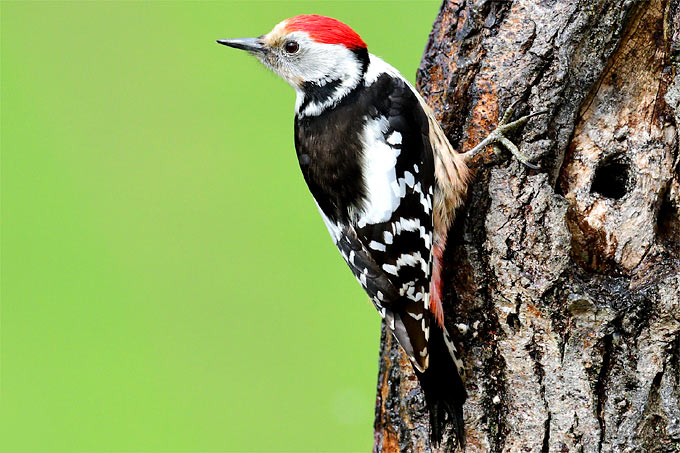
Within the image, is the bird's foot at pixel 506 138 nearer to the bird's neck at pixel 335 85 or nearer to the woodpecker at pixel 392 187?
the woodpecker at pixel 392 187

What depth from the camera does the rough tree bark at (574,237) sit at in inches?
104

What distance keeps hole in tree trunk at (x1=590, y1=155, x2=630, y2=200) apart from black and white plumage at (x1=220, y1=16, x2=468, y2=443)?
1.51 feet

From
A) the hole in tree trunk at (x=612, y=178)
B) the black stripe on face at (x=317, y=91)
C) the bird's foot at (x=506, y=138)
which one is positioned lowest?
the hole in tree trunk at (x=612, y=178)

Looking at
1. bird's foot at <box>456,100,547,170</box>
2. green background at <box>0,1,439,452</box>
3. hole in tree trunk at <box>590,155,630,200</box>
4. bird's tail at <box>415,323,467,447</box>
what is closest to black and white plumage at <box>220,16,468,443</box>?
bird's tail at <box>415,323,467,447</box>

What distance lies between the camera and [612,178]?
9.28 ft

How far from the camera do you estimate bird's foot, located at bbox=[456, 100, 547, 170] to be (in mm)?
2773

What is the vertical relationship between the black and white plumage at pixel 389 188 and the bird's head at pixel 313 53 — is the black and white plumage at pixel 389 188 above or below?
below

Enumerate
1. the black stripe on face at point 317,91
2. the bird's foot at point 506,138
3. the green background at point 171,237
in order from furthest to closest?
1. the green background at point 171,237
2. the black stripe on face at point 317,91
3. the bird's foot at point 506,138

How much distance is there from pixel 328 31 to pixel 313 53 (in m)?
0.12

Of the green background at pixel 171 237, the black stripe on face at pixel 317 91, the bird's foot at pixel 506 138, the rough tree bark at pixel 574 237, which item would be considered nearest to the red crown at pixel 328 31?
the black stripe on face at pixel 317 91

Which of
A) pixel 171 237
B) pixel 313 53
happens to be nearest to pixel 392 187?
pixel 313 53

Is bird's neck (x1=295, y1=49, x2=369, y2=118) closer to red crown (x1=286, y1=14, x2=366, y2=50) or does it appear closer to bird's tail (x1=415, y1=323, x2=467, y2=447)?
red crown (x1=286, y1=14, x2=366, y2=50)

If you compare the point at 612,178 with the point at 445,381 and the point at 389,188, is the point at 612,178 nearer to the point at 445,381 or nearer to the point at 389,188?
the point at 389,188

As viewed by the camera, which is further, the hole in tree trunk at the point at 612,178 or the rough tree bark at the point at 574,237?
the hole in tree trunk at the point at 612,178
